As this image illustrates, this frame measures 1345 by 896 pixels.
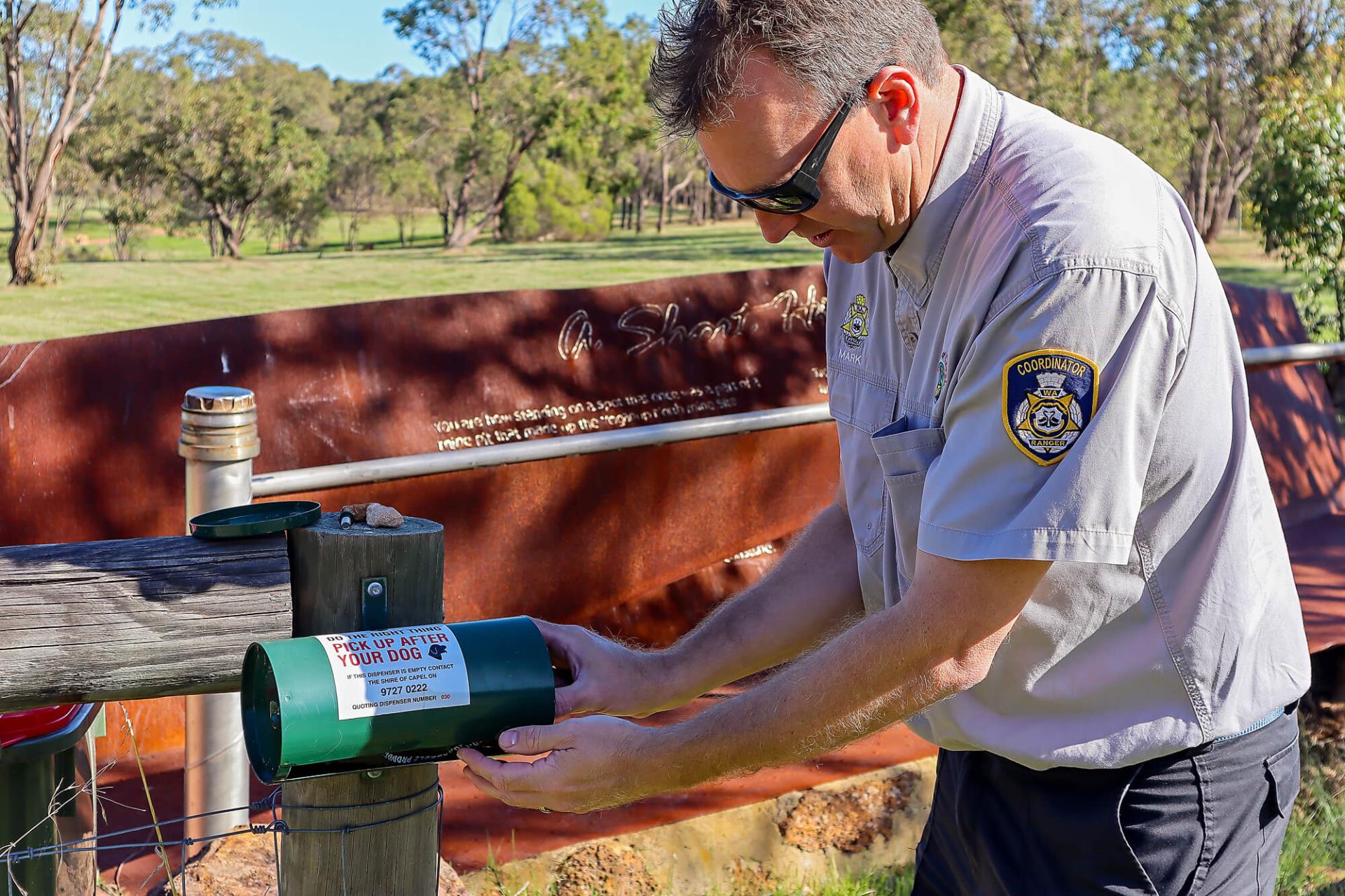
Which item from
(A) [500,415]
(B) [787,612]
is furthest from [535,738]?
(A) [500,415]

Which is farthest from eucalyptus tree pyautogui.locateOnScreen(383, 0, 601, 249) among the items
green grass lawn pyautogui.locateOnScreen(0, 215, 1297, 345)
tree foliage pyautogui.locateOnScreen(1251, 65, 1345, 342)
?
tree foliage pyautogui.locateOnScreen(1251, 65, 1345, 342)

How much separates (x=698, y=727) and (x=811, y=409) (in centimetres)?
228

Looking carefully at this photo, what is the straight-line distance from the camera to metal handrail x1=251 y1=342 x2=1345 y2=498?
107 inches

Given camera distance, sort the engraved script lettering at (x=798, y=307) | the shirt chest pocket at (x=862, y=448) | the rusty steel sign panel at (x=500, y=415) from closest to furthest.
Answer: the shirt chest pocket at (x=862, y=448) → the rusty steel sign panel at (x=500, y=415) → the engraved script lettering at (x=798, y=307)

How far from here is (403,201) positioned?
37.4 metres

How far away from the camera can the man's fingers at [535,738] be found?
1.63 meters

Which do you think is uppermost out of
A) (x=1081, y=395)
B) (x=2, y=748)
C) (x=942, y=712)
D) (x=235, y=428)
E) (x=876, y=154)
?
(x=876, y=154)

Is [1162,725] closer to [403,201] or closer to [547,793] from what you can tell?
[547,793]

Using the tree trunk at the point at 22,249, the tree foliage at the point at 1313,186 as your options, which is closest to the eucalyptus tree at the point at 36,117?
the tree trunk at the point at 22,249

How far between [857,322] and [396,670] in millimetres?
947

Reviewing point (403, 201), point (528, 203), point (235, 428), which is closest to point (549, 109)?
point (528, 203)

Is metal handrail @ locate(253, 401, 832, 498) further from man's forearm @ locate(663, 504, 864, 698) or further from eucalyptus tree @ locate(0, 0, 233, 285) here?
eucalyptus tree @ locate(0, 0, 233, 285)

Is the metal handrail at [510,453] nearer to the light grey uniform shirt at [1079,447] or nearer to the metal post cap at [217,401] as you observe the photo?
the metal post cap at [217,401]

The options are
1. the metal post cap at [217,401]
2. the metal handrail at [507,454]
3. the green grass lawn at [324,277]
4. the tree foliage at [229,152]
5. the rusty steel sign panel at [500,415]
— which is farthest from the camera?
the tree foliage at [229,152]
